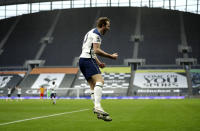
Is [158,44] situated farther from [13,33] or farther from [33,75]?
[13,33]

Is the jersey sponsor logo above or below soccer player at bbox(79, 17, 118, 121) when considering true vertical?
below

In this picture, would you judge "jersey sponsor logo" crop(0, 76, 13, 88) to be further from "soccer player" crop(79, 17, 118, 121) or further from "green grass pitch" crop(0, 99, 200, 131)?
"soccer player" crop(79, 17, 118, 121)

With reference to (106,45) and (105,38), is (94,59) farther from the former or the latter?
(105,38)

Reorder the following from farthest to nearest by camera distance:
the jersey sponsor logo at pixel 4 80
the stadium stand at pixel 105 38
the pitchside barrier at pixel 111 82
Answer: the stadium stand at pixel 105 38
the jersey sponsor logo at pixel 4 80
the pitchside barrier at pixel 111 82

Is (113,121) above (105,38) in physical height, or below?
below

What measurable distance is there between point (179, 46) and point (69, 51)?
18.3m

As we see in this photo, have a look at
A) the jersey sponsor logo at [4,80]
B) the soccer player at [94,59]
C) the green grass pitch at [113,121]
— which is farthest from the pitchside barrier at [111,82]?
the soccer player at [94,59]

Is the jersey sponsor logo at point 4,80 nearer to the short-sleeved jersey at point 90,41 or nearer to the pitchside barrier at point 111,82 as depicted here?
the pitchside barrier at point 111,82

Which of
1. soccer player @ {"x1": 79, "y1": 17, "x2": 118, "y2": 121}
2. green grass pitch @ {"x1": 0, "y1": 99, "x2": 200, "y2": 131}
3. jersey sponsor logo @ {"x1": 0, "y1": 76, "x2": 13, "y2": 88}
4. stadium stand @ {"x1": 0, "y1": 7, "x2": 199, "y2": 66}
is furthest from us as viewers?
stadium stand @ {"x1": 0, "y1": 7, "x2": 199, "y2": 66}

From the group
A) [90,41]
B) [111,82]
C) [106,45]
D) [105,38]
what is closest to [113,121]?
[90,41]

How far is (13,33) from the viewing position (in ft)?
197

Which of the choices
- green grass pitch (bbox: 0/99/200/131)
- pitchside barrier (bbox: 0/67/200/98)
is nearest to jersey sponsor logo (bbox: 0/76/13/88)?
pitchside barrier (bbox: 0/67/200/98)

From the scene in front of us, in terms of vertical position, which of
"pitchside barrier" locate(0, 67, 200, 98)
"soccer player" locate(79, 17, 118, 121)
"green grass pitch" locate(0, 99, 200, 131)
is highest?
"soccer player" locate(79, 17, 118, 121)

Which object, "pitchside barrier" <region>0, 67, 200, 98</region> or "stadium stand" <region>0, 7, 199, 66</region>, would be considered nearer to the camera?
"pitchside barrier" <region>0, 67, 200, 98</region>
